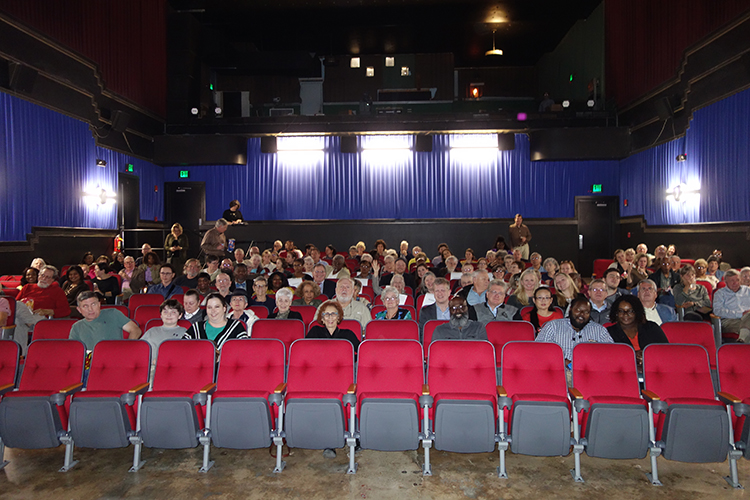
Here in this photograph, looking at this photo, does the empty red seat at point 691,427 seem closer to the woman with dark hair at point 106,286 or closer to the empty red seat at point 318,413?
the empty red seat at point 318,413

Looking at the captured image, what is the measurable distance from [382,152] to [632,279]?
7.42 meters

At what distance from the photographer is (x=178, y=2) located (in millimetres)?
12703

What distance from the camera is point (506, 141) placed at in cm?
1293

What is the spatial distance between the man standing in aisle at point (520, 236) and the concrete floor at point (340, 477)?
27.7 ft

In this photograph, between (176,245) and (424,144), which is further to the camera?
(424,144)

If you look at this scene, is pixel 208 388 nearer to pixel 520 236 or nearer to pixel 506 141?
pixel 520 236

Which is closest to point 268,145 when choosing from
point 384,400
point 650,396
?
point 384,400

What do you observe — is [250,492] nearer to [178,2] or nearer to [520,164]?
[520,164]

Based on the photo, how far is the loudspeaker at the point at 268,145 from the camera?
43.5ft

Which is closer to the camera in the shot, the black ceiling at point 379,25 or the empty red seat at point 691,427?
the empty red seat at point 691,427

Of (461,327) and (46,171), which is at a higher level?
→ (46,171)

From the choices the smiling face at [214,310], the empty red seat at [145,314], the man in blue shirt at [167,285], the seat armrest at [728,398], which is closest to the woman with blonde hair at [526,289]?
the seat armrest at [728,398]

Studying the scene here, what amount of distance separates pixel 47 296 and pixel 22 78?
4.07 m

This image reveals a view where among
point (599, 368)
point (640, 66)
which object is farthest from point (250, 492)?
point (640, 66)
